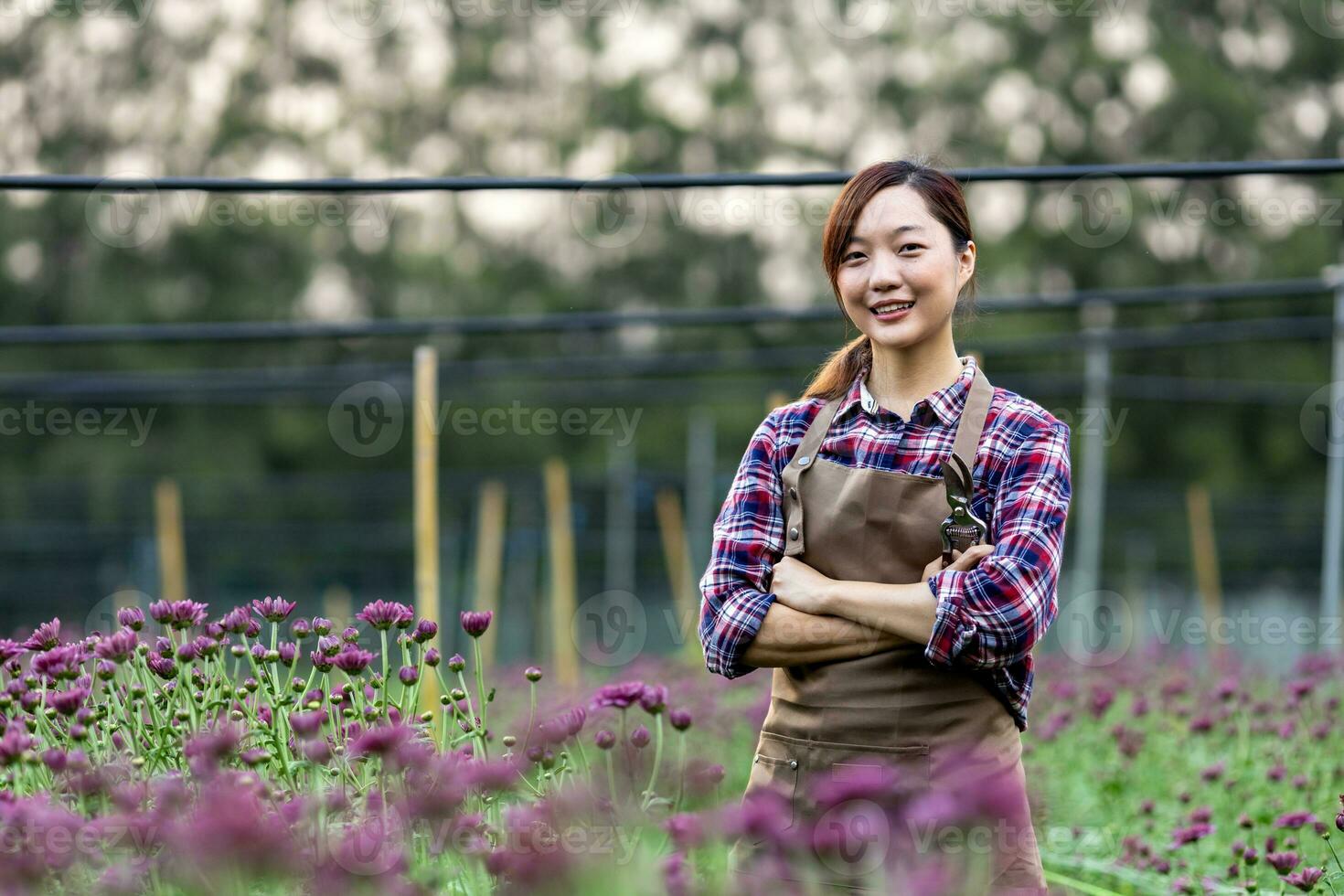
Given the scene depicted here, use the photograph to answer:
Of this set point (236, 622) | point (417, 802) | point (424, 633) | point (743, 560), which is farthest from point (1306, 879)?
point (236, 622)

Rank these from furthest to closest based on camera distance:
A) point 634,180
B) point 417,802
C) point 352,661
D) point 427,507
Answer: point 427,507
point 634,180
point 352,661
point 417,802

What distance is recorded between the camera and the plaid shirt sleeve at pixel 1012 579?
6.70 feet

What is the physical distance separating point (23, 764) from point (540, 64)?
20.6 meters

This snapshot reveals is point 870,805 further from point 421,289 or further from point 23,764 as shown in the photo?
point 421,289

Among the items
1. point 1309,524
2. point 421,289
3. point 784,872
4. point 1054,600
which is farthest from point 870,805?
point 421,289

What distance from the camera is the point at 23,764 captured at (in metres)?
1.92

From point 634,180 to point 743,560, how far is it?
140cm

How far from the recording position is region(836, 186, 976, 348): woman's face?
88.7 inches

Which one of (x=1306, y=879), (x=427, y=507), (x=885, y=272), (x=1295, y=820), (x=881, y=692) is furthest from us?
(x=427, y=507)

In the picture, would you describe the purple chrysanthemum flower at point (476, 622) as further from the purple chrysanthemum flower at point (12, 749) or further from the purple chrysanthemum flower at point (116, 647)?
the purple chrysanthemum flower at point (12, 749)

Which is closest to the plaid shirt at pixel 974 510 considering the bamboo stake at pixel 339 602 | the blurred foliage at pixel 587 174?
the bamboo stake at pixel 339 602

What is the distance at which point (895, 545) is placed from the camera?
2.22 metres

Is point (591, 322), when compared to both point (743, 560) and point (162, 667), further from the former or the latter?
point (162, 667)

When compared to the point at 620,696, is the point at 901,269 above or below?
above
